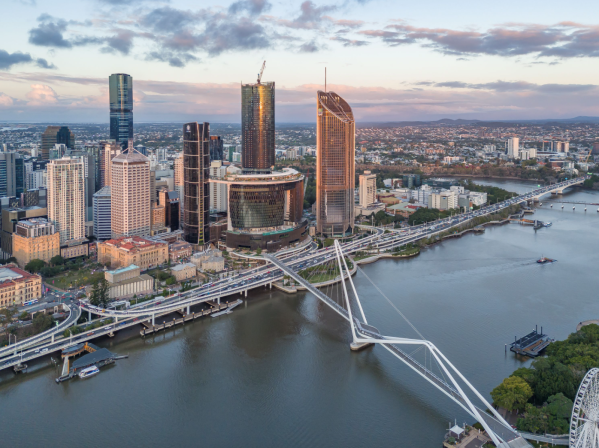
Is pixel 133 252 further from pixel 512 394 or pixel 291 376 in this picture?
pixel 512 394

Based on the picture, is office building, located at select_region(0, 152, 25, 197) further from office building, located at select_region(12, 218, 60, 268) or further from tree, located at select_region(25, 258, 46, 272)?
tree, located at select_region(25, 258, 46, 272)

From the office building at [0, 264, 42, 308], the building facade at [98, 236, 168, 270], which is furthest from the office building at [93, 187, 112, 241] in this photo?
the office building at [0, 264, 42, 308]

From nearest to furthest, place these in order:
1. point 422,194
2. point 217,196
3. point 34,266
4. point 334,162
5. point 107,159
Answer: point 34,266
point 334,162
point 217,196
point 107,159
point 422,194

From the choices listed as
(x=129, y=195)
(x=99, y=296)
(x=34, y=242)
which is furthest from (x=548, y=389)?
(x=129, y=195)

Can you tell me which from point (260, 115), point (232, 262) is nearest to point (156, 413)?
point (232, 262)

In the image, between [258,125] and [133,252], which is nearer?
[133,252]

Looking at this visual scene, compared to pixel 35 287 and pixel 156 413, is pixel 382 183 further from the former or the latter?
pixel 156 413

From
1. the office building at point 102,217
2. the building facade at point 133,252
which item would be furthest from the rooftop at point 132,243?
the office building at point 102,217
